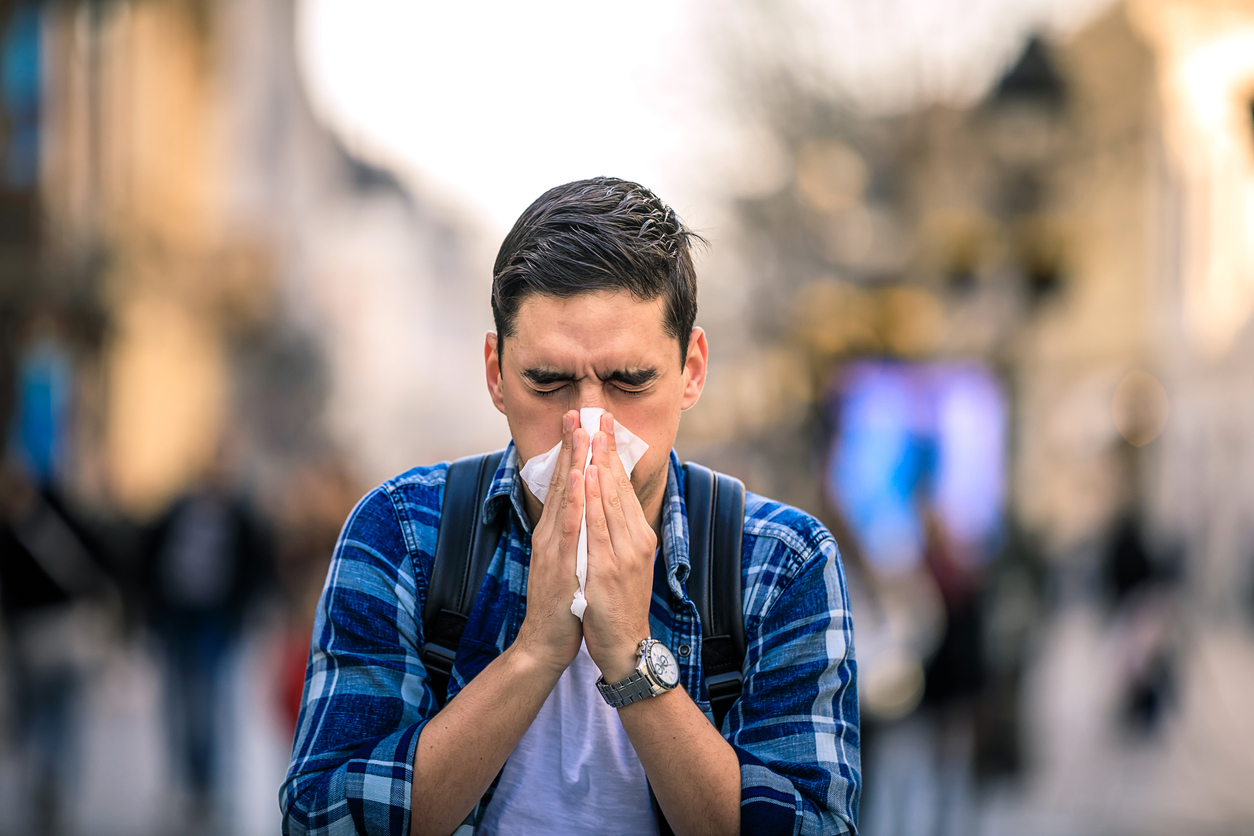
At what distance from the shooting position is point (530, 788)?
2082 millimetres

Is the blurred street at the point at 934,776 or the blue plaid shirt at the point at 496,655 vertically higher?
the blue plaid shirt at the point at 496,655

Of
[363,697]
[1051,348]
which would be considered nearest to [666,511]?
[363,697]

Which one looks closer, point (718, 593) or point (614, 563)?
point (614, 563)

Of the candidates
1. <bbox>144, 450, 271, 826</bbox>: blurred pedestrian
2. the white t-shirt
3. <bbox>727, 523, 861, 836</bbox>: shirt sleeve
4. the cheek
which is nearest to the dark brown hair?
the cheek

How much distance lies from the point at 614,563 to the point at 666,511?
1.02 ft

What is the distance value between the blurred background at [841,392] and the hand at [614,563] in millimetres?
1872

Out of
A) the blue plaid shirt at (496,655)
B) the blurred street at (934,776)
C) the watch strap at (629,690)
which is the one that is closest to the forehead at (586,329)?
the blue plaid shirt at (496,655)

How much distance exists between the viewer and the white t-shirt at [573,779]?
206 cm

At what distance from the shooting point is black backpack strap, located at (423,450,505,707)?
82.0 inches

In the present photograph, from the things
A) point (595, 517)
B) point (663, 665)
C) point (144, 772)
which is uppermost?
point (595, 517)

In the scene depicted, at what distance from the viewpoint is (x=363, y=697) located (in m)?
2.01

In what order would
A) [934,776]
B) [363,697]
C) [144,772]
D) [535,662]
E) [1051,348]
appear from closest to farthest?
[535,662], [363,697], [934,776], [144,772], [1051,348]

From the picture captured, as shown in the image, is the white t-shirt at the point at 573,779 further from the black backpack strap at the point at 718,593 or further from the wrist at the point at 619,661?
the wrist at the point at 619,661

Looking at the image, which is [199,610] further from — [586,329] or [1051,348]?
[1051,348]
